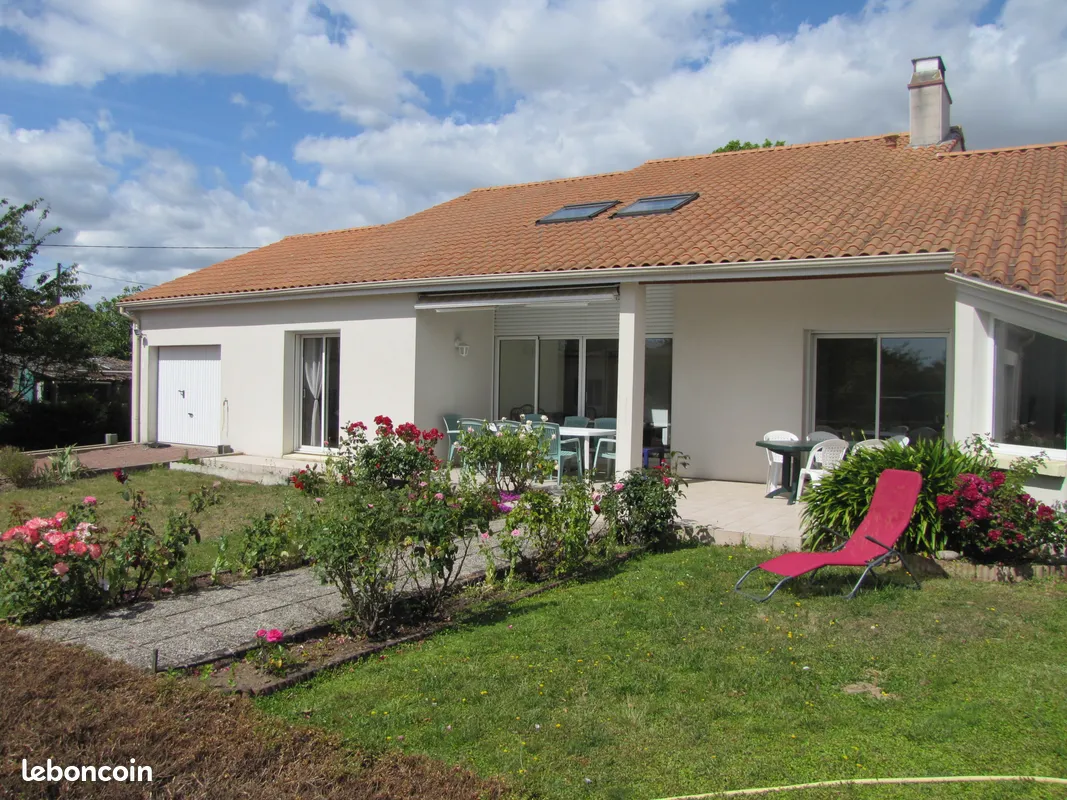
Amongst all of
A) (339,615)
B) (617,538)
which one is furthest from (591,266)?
(339,615)

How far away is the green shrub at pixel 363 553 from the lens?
534 centimetres

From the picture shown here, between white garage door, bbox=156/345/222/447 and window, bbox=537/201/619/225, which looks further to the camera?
white garage door, bbox=156/345/222/447

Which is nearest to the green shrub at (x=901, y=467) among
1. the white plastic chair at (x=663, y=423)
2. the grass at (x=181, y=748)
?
the white plastic chair at (x=663, y=423)

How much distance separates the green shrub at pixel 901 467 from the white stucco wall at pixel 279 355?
708cm

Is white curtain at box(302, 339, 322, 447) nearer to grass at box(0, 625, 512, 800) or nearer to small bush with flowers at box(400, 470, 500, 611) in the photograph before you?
small bush with flowers at box(400, 470, 500, 611)

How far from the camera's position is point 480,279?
39.7 ft

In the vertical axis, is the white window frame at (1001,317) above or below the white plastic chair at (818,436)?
above

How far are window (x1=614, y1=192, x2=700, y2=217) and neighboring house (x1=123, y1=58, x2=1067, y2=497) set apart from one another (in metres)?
0.06

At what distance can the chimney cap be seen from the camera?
14.0 meters

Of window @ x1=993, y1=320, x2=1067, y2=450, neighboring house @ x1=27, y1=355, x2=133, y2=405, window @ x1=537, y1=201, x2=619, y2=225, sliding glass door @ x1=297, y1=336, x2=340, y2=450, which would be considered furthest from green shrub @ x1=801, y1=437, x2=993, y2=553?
neighboring house @ x1=27, y1=355, x2=133, y2=405

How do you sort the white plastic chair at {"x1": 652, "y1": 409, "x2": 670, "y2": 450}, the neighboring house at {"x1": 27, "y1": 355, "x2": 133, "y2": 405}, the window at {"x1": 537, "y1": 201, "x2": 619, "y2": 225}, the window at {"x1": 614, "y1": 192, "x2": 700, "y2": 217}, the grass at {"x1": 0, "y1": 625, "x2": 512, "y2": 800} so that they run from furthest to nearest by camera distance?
the neighboring house at {"x1": 27, "y1": 355, "x2": 133, "y2": 405} → the window at {"x1": 537, "y1": 201, "x2": 619, "y2": 225} → the window at {"x1": 614, "y1": 192, "x2": 700, "y2": 217} → the white plastic chair at {"x1": 652, "y1": 409, "x2": 670, "y2": 450} → the grass at {"x1": 0, "y1": 625, "x2": 512, "y2": 800}

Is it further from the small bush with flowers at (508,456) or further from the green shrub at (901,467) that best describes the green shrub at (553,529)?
the small bush with flowers at (508,456)

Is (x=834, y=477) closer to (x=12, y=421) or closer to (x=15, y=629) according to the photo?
(x=15, y=629)

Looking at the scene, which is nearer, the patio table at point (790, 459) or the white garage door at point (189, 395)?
the patio table at point (790, 459)
